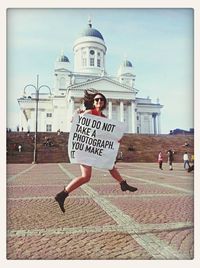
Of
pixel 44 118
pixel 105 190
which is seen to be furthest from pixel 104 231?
pixel 44 118

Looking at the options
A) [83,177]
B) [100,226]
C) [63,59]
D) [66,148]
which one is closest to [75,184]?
[83,177]

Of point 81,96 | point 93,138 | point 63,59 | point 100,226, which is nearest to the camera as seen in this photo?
point 100,226

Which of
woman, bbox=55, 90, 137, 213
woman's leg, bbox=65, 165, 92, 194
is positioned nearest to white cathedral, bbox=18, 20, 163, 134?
woman, bbox=55, 90, 137, 213

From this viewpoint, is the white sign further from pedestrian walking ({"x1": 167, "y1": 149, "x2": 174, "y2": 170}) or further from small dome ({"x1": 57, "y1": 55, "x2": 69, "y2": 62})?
pedestrian walking ({"x1": 167, "y1": 149, "x2": 174, "y2": 170})

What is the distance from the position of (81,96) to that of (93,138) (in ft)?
3.43

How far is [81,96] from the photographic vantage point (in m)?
6.67

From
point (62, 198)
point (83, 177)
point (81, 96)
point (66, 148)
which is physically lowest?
point (62, 198)

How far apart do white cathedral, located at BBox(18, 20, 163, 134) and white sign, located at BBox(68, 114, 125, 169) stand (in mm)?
486

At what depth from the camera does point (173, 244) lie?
5.30m

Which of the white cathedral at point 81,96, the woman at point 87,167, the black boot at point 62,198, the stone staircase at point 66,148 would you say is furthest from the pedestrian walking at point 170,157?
the black boot at point 62,198

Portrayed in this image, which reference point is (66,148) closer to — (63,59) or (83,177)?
(63,59)

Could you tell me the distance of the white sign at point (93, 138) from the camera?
5984 millimetres
